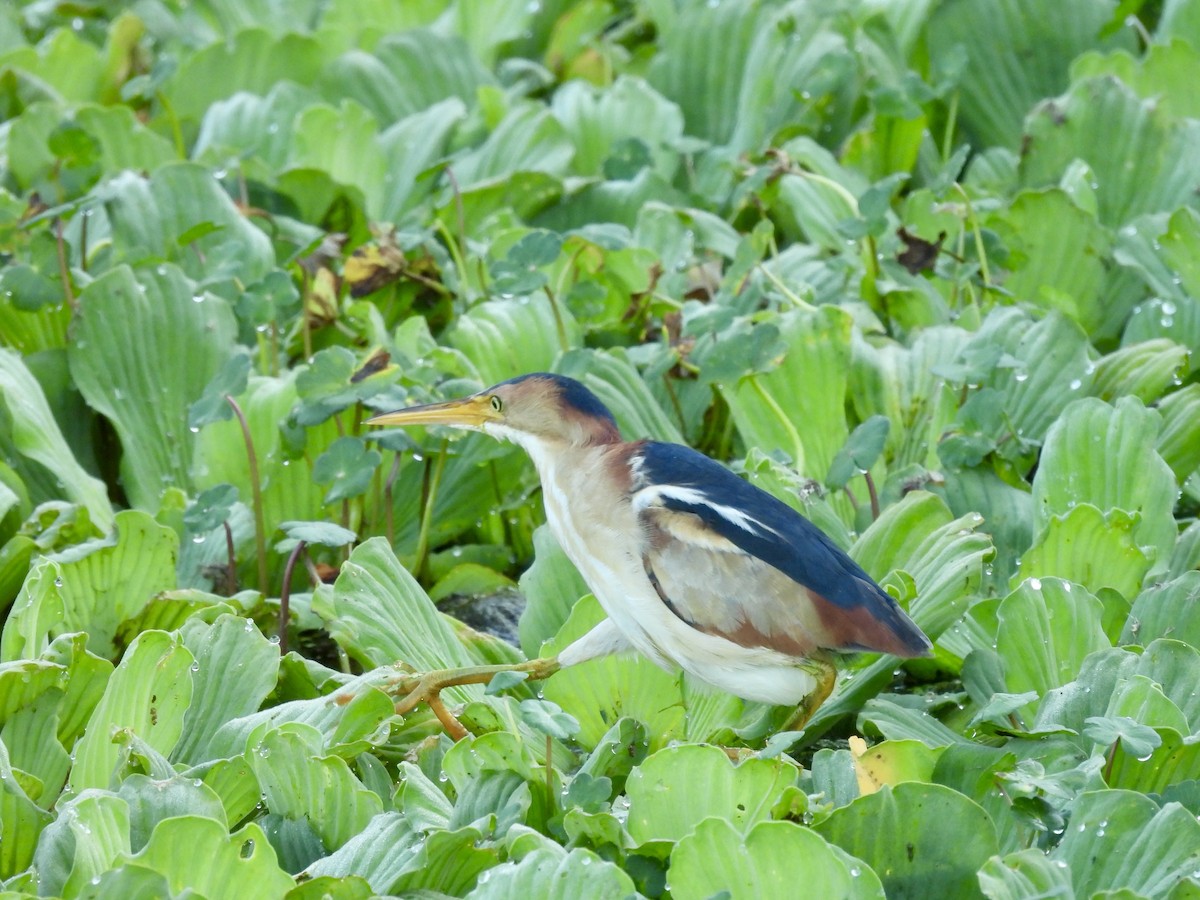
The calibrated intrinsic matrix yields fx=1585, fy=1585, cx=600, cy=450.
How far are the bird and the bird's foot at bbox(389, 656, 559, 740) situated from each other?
4cm

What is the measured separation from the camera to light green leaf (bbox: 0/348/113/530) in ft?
8.73

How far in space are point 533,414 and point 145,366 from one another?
97cm

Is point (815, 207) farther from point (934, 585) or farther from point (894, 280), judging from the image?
point (934, 585)

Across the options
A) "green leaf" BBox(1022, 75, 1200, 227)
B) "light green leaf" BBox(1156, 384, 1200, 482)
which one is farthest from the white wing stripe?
"green leaf" BBox(1022, 75, 1200, 227)

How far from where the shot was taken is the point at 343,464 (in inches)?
102

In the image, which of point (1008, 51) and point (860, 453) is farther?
point (1008, 51)

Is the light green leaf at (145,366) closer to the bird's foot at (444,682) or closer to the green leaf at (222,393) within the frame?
the green leaf at (222,393)

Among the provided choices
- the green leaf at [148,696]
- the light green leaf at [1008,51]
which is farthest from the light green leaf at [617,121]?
the green leaf at [148,696]

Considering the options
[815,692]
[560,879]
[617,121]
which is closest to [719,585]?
[815,692]

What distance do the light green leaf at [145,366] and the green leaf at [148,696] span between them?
93 cm

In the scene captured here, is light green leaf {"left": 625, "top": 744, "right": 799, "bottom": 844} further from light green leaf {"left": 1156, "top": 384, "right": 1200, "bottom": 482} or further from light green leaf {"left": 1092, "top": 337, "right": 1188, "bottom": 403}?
light green leaf {"left": 1092, "top": 337, "right": 1188, "bottom": 403}

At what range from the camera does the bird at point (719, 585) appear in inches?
79.6

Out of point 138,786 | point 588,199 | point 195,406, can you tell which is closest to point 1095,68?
point 588,199

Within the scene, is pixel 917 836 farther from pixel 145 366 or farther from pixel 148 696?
pixel 145 366
